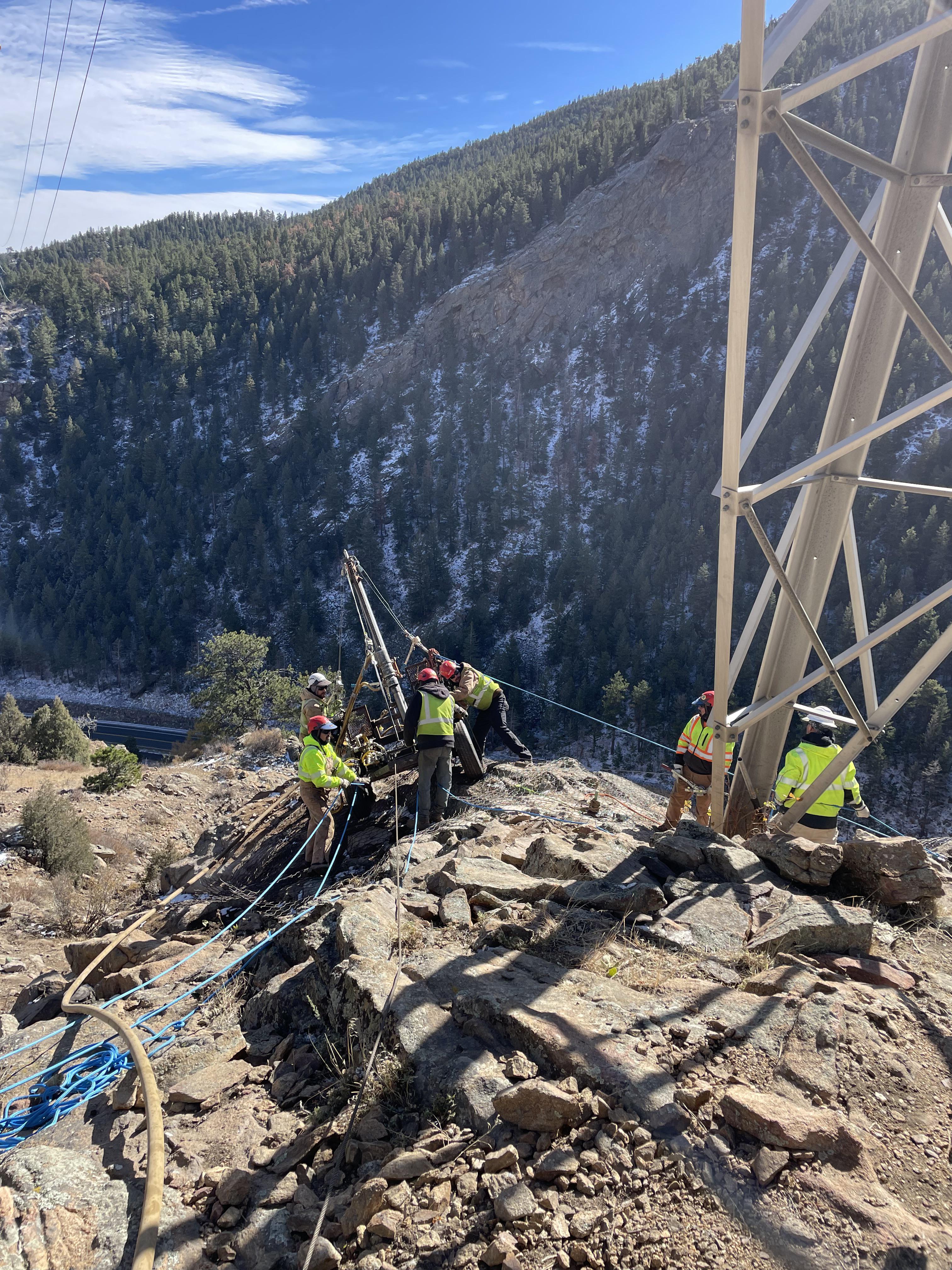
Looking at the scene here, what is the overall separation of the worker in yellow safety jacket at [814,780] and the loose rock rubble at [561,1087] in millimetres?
985

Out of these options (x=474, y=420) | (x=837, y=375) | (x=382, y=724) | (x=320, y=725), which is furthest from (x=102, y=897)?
(x=474, y=420)

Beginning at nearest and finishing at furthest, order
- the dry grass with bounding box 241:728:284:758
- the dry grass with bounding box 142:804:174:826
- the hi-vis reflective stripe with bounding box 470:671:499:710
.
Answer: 1. the hi-vis reflective stripe with bounding box 470:671:499:710
2. the dry grass with bounding box 142:804:174:826
3. the dry grass with bounding box 241:728:284:758

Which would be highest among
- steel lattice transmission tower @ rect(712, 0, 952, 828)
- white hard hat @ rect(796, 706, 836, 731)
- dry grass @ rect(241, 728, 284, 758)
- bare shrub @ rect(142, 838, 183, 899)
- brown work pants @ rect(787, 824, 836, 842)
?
steel lattice transmission tower @ rect(712, 0, 952, 828)

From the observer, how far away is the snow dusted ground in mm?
66312

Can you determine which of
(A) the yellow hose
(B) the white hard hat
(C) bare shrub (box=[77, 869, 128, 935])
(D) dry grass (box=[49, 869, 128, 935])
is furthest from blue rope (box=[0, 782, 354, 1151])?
(D) dry grass (box=[49, 869, 128, 935])

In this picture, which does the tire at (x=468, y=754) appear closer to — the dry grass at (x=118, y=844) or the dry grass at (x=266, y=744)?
the dry grass at (x=118, y=844)

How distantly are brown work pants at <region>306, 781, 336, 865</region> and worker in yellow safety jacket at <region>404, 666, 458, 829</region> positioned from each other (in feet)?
3.26

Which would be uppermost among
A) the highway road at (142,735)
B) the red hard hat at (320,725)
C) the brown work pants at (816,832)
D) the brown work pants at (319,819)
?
the red hard hat at (320,725)

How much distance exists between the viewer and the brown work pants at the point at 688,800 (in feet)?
27.5

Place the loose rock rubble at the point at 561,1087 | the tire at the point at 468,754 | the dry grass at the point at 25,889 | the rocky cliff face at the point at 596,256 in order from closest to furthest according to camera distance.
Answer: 1. the loose rock rubble at the point at 561,1087
2. the tire at the point at 468,754
3. the dry grass at the point at 25,889
4. the rocky cliff face at the point at 596,256

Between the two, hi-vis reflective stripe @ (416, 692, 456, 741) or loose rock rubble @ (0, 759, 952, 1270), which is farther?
hi-vis reflective stripe @ (416, 692, 456, 741)

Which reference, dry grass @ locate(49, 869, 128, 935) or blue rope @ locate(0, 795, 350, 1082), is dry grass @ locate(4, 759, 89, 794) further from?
blue rope @ locate(0, 795, 350, 1082)

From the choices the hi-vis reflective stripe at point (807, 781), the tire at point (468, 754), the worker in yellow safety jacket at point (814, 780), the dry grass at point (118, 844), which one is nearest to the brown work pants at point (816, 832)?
the worker in yellow safety jacket at point (814, 780)

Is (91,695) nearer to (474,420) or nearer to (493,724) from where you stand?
(474,420)
